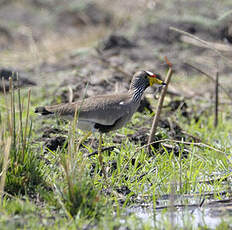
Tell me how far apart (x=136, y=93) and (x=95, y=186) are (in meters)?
1.36

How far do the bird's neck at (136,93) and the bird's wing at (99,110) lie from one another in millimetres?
203

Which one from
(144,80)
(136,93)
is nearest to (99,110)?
(136,93)

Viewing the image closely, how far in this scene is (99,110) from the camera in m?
4.49

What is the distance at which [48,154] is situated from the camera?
A: 4.77 meters

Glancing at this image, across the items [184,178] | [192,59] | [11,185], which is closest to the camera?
[11,185]

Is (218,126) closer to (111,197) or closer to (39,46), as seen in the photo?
(111,197)

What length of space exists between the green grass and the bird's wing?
413 millimetres

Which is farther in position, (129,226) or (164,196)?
(164,196)

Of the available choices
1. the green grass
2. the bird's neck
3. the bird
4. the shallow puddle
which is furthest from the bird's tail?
Answer: the shallow puddle

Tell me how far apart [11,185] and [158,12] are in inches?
334

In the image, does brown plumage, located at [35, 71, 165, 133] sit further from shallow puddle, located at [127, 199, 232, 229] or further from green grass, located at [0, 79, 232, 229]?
shallow puddle, located at [127, 199, 232, 229]

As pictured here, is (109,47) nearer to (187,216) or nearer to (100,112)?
(100,112)

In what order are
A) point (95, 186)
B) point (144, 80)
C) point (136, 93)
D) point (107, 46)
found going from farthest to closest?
point (107, 46)
point (144, 80)
point (136, 93)
point (95, 186)

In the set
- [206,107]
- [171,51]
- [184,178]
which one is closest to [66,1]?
[171,51]
